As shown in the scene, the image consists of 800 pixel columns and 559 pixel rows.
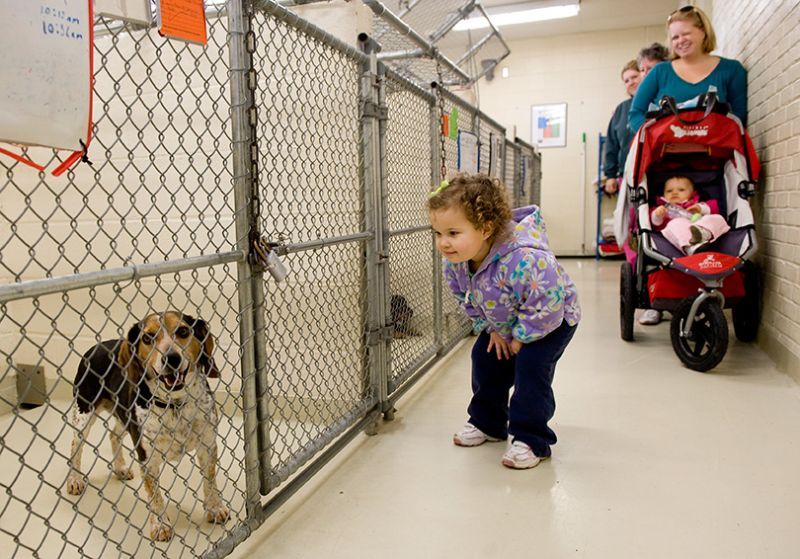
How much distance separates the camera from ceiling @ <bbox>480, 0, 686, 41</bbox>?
7.38 meters

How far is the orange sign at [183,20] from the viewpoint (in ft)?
4.33

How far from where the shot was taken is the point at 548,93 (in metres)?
8.95

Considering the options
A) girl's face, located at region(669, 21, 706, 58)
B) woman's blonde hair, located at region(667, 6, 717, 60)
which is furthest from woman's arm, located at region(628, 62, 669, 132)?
woman's blonde hair, located at region(667, 6, 717, 60)

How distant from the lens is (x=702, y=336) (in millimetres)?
3326

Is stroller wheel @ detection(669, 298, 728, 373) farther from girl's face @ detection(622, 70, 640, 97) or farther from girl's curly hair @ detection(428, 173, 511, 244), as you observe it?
girl's face @ detection(622, 70, 640, 97)

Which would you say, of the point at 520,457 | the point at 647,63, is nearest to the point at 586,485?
the point at 520,457

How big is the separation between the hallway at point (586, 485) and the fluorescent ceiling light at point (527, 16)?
5782 millimetres

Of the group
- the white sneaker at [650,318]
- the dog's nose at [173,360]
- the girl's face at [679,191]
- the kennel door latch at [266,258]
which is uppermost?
the girl's face at [679,191]

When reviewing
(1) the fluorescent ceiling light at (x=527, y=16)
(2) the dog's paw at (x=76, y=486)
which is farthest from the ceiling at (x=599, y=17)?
(2) the dog's paw at (x=76, y=486)

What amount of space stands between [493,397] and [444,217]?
842mm

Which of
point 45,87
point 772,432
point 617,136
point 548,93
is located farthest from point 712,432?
point 548,93

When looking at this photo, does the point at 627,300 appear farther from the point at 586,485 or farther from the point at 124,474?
the point at 124,474

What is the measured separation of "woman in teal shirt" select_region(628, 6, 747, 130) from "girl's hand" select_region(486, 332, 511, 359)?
2.49 metres

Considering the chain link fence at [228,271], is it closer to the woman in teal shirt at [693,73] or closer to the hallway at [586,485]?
the hallway at [586,485]
